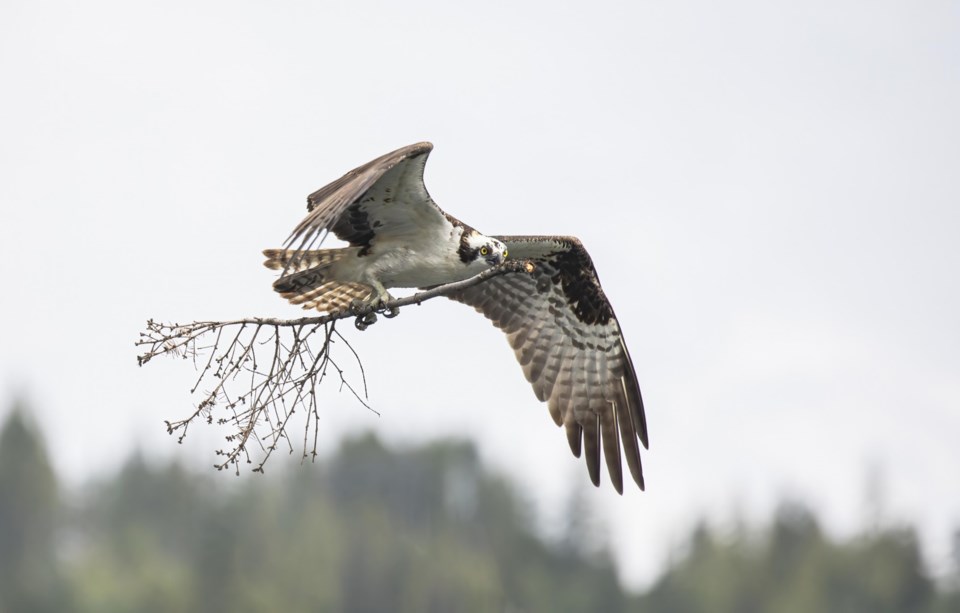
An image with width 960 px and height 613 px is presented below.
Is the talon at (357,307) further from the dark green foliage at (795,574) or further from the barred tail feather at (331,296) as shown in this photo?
the dark green foliage at (795,574)

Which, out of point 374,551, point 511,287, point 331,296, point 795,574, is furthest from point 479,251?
point 374,551

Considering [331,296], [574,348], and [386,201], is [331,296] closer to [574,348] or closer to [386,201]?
[386,201]

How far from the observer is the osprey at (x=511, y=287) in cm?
1422

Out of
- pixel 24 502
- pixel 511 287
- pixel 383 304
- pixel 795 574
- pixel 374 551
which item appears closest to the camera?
pixel 383 304

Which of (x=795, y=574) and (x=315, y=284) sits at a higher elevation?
(x=315, y=284)

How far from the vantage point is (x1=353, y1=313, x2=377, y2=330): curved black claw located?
1377 cm

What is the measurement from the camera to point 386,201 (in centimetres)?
1408

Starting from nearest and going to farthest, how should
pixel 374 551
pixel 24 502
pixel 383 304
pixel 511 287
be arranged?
pixel 383 304 → pixel 511 287 → pixel 374 551 → pixel 24 502

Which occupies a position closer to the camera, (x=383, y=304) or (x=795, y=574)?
(x=383, y=304)

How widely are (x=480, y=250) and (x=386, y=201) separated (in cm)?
102

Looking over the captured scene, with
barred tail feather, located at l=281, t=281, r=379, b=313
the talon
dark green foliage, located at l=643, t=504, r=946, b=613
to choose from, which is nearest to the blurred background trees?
dark green foliage, located at l=643, t=504, r=946, b=613

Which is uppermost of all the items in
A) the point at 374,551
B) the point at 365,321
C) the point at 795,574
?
the point at 365,321

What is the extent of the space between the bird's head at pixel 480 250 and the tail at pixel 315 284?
0.85 meters

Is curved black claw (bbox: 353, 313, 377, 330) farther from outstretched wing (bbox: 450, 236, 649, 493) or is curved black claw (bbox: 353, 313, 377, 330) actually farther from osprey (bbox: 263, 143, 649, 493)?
outstretched wing (bbox: 450, 236, 649, 493)
